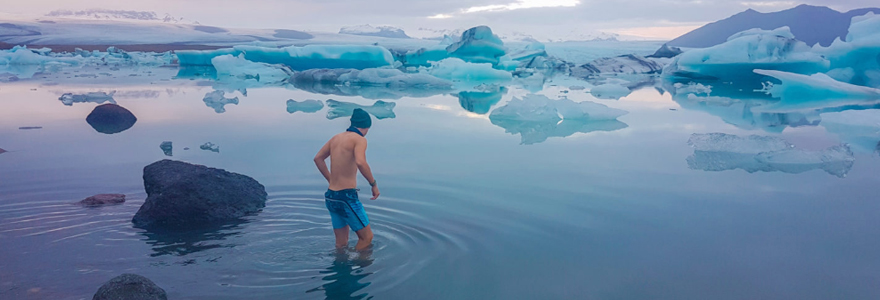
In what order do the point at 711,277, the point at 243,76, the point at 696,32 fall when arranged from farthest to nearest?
the point at 696,32 < the point at 243,76 < the point at 711,277

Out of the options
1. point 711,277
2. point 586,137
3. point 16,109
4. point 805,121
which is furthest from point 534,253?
point 16,109

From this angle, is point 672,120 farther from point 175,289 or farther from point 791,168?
point 175,289

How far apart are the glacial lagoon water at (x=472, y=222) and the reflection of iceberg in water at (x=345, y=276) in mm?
13

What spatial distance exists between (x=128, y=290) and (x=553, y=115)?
821 centimetres

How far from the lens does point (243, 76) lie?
2353cm

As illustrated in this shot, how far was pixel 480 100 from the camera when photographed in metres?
14.5

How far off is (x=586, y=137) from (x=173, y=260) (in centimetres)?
603

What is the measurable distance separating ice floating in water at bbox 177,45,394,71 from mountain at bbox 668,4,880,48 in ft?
134

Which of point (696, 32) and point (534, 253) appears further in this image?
point (696, 32)

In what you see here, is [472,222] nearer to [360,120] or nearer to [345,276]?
[360,120]

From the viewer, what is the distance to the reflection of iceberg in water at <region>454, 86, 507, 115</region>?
1241 cm

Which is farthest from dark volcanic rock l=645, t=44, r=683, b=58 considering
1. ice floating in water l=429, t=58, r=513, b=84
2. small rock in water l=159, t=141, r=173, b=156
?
small rock in water l=159, t=141, r=173, b=156

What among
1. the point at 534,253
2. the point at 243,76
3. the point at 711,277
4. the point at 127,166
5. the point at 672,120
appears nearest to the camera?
the point at 711,277

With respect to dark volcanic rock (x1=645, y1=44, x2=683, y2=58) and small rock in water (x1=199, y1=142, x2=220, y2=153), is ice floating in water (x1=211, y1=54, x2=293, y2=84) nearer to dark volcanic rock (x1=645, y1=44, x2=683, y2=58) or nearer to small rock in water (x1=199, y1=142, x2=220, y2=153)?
small rock in water (x1=199, y1=142, x2=220, y2=153)
